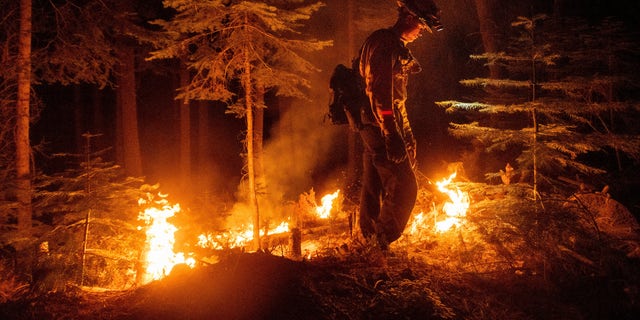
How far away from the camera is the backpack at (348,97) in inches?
228

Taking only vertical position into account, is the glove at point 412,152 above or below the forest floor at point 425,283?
above

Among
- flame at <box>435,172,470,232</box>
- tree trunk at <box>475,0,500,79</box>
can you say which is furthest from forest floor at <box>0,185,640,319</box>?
tree trunk at <box>475,0,500,79</box>

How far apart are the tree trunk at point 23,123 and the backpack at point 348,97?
608 cm

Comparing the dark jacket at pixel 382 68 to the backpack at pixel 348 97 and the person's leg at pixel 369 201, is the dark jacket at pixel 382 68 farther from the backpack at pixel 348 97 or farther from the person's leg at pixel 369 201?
the person's leg at pixel 369 201

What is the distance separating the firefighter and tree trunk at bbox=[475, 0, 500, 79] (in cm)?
843

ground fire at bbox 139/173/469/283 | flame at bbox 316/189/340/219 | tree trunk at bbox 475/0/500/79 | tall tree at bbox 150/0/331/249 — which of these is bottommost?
flame at bbox 316/189/340/219

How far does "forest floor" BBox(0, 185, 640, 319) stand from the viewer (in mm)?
3932

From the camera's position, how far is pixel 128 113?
1424cm

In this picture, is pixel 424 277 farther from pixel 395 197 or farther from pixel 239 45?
pixel 239 45

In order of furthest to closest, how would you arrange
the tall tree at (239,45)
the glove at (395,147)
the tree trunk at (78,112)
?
the tree trunk at (78,112) < the tall tree at (239,45) < the glove at (395,147)

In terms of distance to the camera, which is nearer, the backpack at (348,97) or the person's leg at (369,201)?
the backpack at (348,97)

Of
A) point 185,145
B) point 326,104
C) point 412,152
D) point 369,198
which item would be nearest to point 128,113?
point 185,145

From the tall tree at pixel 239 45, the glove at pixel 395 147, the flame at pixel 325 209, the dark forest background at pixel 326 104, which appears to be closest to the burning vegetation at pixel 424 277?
the glove at pixel 395 147

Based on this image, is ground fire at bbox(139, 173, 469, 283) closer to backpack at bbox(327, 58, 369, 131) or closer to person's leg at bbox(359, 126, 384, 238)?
person's leg at bbox(359, 126, 384, 238)
